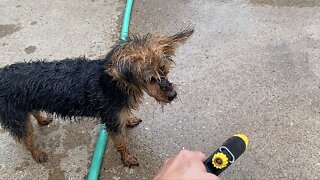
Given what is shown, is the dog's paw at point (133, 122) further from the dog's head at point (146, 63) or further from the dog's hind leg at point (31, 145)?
the dog's head at point (146, 63)

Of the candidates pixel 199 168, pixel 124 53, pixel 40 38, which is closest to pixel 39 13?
pixel 40 38

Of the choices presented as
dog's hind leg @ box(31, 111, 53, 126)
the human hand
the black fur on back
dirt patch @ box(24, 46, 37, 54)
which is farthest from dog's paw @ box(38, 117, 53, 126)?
the human hand

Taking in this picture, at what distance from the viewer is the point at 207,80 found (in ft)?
13.2

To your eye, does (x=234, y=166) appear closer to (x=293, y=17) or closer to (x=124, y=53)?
(x=124, y=53)

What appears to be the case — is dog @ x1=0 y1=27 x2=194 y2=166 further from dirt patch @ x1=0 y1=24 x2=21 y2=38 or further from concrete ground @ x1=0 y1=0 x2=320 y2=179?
dirt patch @ x1=0 y1=24 x2=21 y2=38

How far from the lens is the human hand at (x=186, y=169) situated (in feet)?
5.19

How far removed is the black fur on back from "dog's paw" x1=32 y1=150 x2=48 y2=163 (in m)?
0.44

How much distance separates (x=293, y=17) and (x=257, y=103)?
1353 mm

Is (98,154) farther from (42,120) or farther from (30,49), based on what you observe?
(30,49)

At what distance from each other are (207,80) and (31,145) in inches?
68.3

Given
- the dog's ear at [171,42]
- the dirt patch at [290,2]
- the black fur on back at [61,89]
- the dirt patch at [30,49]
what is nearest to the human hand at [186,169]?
the dog's ear at [171,42]

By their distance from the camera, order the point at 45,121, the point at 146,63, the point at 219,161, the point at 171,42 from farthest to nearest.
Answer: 1. the point at 45,121
2. the point at 171,42
3. the point at 146,63
4. the point at 219,161

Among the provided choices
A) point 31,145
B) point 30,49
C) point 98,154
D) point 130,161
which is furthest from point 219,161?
point 30,49

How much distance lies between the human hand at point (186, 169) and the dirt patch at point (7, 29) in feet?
12.3
